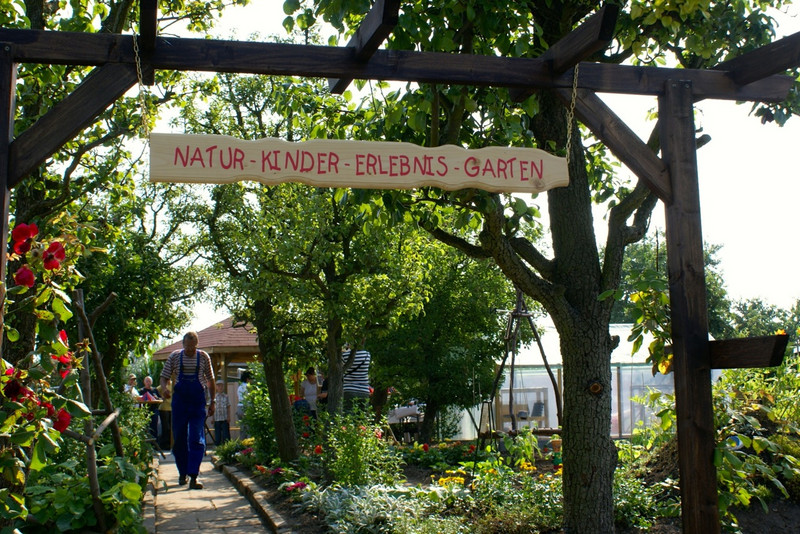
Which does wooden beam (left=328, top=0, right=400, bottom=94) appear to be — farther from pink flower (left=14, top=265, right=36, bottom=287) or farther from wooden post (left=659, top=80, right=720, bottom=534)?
pink flower (left=14, top=265, right=36, bottom=287)

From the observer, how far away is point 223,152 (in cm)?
400

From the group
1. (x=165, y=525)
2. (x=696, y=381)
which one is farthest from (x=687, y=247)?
(x=165, y=525)

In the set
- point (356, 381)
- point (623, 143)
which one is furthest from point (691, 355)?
point (356, 381)

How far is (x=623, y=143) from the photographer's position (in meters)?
4.46

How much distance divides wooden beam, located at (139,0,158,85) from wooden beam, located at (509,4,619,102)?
2.10 meters

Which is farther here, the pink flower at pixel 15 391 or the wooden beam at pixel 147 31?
the wooden beam at pixel 147 31

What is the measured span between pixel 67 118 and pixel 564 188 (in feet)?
11.8

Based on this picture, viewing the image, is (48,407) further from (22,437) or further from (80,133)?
(80,133)

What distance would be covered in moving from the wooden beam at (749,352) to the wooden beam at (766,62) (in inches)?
61.4

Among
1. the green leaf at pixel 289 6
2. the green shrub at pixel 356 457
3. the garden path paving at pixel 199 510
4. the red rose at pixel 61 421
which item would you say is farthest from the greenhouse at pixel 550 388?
the red rose at pixel 61 421

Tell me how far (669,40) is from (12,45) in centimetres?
503

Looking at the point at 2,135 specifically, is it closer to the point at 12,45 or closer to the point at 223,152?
the point at 12,45

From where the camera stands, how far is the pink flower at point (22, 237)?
12.3 feet

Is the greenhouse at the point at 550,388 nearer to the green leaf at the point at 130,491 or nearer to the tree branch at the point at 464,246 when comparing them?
the tree branch at the point at 464,246
